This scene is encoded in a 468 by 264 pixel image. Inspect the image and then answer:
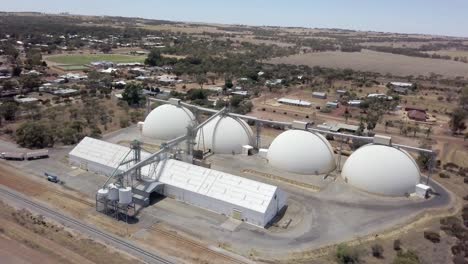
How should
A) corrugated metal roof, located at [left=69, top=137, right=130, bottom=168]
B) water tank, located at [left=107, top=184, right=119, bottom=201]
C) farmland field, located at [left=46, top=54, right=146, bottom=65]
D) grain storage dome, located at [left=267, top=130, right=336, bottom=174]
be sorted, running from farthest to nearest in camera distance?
farmland field, located at [left=46, top=54, right=146, bottom=65], grain storage dome, located at [left=267, top=130, right=336, bottom=174], corrugated metal roof, located at [left=69, top=137, right=130, bottom=168], water tank, located at [left=107, top=184, right=119, bottom=201]

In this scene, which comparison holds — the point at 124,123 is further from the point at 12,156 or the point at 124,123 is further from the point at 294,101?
the point at 294,101

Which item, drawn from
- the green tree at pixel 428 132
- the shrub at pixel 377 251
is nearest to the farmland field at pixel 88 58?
the green tree at pixel 428 132

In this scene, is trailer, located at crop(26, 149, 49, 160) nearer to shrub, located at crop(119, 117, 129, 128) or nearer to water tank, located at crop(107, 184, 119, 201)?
shrub, located at crop(119, 117, 129, 128)

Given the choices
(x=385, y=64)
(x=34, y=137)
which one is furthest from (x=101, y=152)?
(x=385, y=64)

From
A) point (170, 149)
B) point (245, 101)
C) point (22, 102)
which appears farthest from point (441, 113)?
point (22, 102)

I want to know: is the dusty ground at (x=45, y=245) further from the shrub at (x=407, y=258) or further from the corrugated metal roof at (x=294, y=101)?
the corrugated metal roof at (x=294, y=101)

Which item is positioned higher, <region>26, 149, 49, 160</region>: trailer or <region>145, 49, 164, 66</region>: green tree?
<region>145, 49, 164, 66</region>: green tree

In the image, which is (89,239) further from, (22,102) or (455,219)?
(22,102)

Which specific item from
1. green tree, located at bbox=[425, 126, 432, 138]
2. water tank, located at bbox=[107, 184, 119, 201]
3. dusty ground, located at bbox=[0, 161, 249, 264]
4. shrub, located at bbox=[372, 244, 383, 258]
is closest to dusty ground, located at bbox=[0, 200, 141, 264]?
dusty ground, located at bbox=[0, 161, 249, 264]
